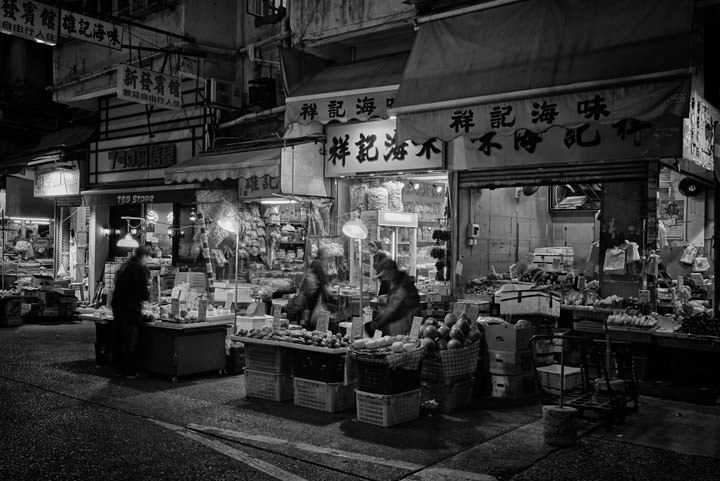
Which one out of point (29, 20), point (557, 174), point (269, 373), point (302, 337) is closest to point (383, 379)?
point (302, 337)

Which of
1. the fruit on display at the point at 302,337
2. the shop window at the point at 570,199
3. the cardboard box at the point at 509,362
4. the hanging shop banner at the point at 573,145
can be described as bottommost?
the cardboard box at the point at 509,362

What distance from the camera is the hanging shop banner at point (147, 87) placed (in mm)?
14680

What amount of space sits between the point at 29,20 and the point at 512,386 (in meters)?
11.3

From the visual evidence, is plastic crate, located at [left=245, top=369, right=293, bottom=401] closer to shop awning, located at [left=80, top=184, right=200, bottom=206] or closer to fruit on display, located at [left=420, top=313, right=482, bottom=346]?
fruit on display, located at [left=420, top=313, right=482, bottom=346]

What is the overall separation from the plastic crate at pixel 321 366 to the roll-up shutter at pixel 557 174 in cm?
556

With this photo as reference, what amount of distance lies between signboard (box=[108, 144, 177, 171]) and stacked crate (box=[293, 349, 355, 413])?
11.5 m

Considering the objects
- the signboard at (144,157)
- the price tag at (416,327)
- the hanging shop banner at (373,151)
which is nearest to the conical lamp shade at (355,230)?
the hanging shop banner at (373,151)

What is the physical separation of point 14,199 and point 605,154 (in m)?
22.0

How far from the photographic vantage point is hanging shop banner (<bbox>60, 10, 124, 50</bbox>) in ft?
42.9

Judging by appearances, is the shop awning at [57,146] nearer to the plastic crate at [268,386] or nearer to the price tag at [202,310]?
the price tag at [202,310]

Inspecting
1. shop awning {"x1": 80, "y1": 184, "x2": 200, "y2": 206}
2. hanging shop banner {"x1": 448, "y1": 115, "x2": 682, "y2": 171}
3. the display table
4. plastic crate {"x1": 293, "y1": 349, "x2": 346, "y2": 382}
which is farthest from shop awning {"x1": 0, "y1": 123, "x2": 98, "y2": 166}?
plastic crate {"x1": 293, "y1": 349, "x2": 346, "y2": 382}

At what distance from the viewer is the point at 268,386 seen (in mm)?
9422

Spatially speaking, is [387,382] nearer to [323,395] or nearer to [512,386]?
[323,395]

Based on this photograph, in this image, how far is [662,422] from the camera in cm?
813
